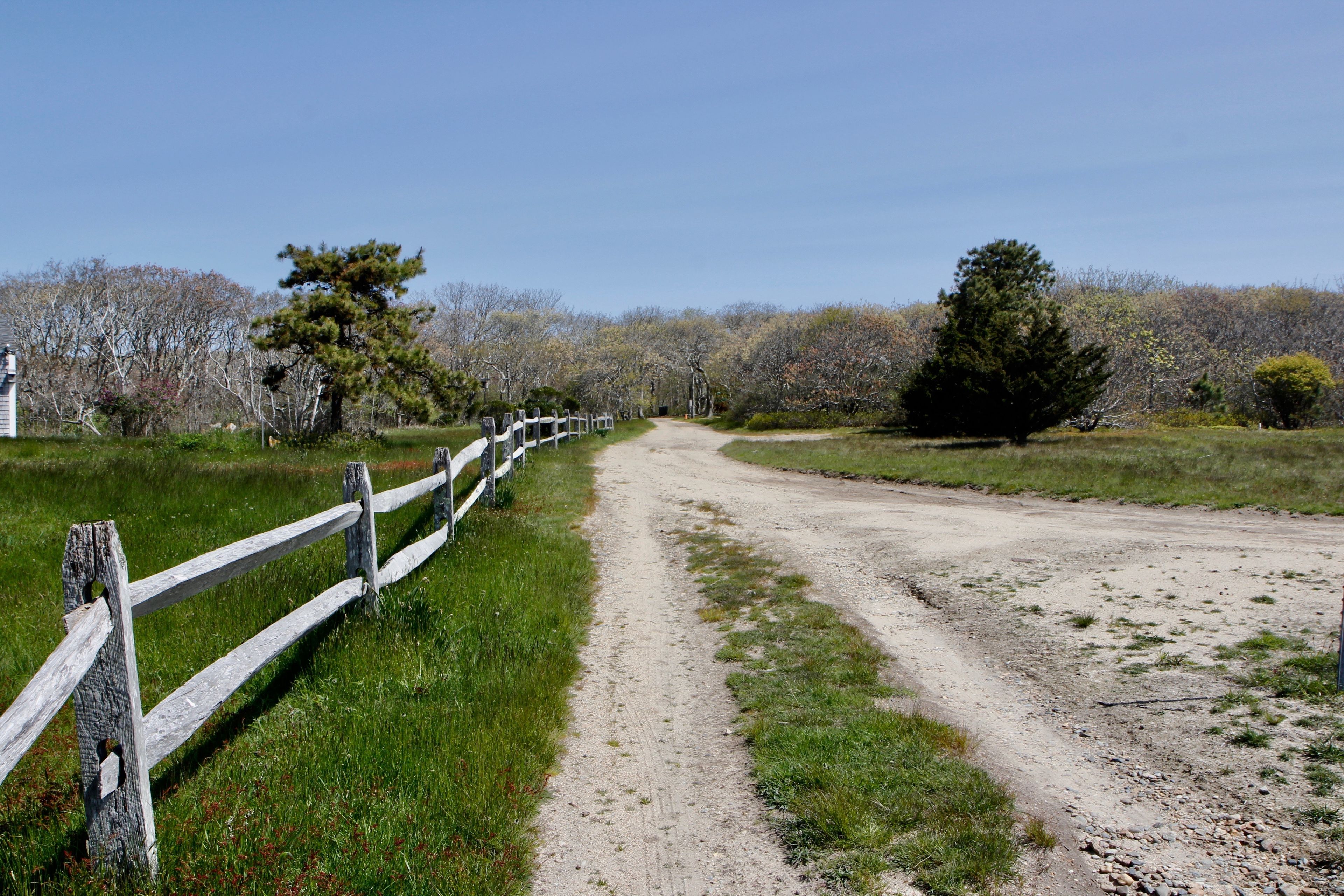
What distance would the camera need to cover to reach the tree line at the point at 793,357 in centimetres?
2459

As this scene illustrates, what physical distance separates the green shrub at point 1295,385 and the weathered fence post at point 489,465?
38.6 m

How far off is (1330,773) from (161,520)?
33.8 ft

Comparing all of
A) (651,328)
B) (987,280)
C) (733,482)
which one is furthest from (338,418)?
(651,328)

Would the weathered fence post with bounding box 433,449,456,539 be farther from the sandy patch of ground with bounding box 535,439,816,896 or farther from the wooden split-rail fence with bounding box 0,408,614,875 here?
the wooden split-rail fence with bounding box 0,408,614,875

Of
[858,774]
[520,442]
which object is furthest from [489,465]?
[858,774]

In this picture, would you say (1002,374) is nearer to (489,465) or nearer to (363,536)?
(489,465)

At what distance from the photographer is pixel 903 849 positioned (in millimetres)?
3389

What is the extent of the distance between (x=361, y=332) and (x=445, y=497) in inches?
691

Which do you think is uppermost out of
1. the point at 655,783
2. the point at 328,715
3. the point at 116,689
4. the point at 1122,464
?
the point at 116,689

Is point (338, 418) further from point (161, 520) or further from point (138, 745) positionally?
point (138, 745)

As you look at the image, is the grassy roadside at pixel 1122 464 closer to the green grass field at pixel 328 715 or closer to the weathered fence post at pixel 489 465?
the weathered fence post at pixel 489 465

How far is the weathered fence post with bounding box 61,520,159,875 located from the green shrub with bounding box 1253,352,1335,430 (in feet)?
145

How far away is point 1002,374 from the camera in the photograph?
2514 cm

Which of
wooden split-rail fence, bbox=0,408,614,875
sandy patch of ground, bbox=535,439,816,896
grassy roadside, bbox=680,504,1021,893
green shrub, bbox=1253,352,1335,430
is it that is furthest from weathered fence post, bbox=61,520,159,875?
green shrub, bbox=1253,352,1335,430
